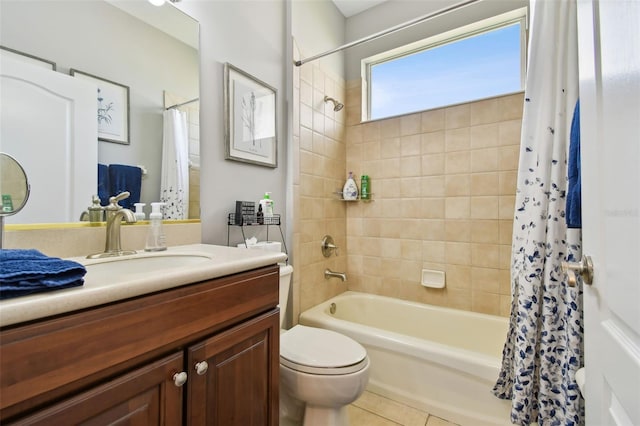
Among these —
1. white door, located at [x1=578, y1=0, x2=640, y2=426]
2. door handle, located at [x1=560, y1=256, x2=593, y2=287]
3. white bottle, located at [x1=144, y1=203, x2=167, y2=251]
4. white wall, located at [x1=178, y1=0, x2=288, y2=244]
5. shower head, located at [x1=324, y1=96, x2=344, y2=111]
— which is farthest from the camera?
shower head, located at [x1=324, y1=96, x2=344, y2=111]

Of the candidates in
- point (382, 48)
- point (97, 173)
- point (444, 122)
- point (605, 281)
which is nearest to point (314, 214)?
point (444, 122)

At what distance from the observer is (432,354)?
4.97 feet

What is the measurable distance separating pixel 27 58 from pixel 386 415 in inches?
84.0

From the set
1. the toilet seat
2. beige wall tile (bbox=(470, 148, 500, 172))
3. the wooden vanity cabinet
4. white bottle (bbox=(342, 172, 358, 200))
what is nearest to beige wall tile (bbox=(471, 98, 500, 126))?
beige wall tile (bbox=(470, 148, 500, 172))

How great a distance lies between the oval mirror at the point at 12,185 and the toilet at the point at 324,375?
1079 mm

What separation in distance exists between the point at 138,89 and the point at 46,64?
0.28 m

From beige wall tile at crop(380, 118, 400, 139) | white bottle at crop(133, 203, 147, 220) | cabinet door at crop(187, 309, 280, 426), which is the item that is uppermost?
beige wall tile at crop(380, 118, 400, 139)

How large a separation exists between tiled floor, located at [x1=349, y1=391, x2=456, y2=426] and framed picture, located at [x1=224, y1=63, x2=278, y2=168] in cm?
149

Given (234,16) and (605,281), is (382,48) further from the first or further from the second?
(605,281)

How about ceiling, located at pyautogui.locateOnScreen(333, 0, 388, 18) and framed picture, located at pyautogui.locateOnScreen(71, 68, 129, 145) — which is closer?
framed picture, located at pyautogui.locateOnScreen(71, 68, 129, 145)

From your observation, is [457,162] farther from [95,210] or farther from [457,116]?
[95,210]

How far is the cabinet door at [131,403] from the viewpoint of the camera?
52cm

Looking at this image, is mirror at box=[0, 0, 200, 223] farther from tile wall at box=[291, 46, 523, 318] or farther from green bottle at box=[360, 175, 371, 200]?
green bottle at box=[360, 175, 371, 200]

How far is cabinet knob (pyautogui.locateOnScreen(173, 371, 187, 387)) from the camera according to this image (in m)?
0.69
